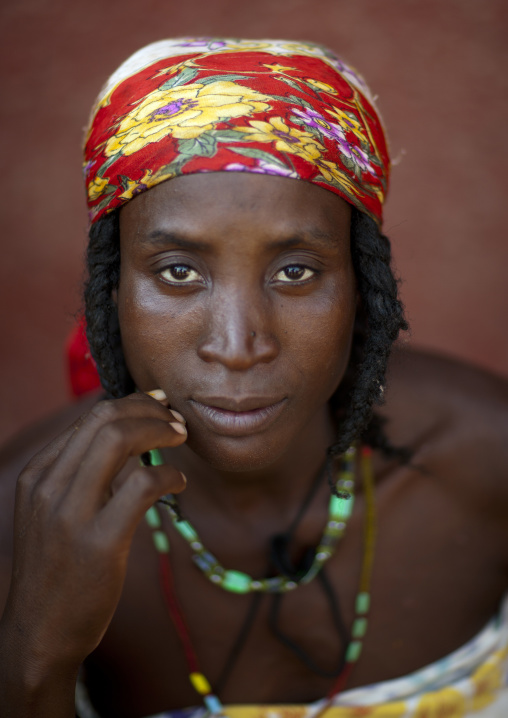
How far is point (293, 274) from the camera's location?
5.17ft

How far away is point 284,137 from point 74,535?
3.01ft

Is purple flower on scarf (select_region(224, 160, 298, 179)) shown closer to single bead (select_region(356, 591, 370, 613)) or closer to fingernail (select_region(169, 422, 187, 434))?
fingernail (select_region(169, 422, 187, 434))

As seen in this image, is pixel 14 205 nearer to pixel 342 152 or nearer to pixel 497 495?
pixel 342 152

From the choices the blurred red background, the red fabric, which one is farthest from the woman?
the blurred red background

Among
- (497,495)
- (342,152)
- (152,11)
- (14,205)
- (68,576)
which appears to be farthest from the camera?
(14,205)

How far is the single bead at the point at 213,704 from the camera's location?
6.47ft

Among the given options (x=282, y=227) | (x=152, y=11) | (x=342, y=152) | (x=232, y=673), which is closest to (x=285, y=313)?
(x=282, y=227)

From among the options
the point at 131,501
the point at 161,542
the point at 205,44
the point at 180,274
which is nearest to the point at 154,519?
the point at 161,542

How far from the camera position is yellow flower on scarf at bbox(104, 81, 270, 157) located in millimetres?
1546

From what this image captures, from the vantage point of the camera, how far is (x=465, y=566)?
2.20 metres

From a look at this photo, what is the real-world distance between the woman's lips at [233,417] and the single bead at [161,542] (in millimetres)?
615

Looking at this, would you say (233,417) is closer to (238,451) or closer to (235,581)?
(238,451)

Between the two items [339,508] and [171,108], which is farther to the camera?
[339,508]

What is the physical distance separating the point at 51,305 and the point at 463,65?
219cm
